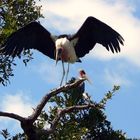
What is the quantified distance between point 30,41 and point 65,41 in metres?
0.82

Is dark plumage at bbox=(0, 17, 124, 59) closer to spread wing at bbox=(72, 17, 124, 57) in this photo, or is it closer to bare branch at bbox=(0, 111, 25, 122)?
spread wing at bbox=(72, 17, 124, 57)

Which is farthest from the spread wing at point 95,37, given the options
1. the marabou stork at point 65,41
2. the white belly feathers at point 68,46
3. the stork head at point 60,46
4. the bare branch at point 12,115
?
the bare branch at point 12,115

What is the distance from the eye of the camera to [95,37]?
1716 centimetres

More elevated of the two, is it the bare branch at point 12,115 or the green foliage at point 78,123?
the green foliage at point 78,123

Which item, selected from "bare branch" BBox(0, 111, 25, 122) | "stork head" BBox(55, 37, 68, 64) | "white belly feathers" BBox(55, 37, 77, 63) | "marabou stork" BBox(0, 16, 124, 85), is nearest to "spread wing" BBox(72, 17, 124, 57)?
"marabou stork" BBox(0, 16, 124, 85)

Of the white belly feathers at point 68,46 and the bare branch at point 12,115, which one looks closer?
the bare branch at point 12,115

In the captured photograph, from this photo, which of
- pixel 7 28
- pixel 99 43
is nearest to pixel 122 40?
pixel 99 43

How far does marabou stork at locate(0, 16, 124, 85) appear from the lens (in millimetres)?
16516

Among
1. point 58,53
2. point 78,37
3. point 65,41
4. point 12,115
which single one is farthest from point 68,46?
point 12,115

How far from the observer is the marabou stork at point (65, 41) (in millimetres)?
16516

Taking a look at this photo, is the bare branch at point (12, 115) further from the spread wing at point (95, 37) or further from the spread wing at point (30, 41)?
the spread wing at point (95, 37)

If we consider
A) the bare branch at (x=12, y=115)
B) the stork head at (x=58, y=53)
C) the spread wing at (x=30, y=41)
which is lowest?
the bare branch at (x=12, y=115)

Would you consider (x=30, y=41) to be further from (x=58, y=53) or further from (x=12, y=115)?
(x=12, y=115)

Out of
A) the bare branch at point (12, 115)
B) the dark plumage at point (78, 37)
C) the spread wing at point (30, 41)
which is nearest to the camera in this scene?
the bare branch at point (12, 115)
